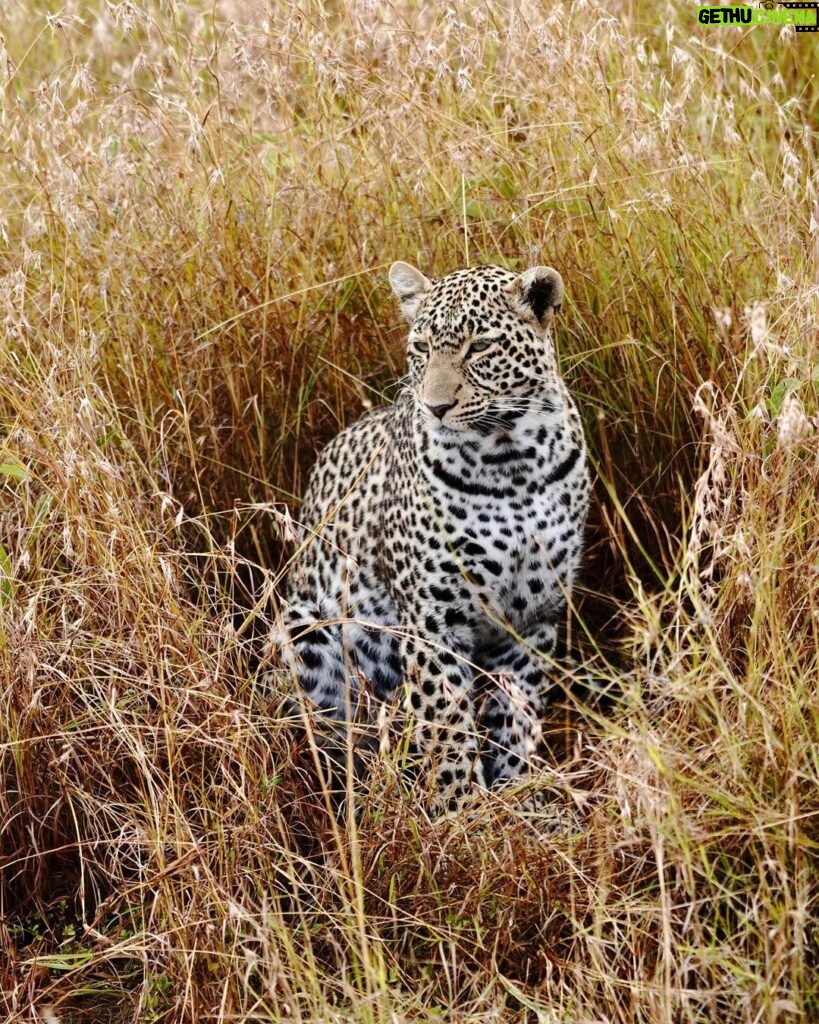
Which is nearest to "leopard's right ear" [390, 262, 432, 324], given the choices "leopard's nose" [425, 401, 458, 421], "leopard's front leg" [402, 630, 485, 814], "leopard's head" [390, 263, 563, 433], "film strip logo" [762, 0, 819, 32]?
"leopard's head" [390, 263, 563, 433]

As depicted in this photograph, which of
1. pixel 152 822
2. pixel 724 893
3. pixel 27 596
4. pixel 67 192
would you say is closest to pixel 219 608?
pixel 27 596

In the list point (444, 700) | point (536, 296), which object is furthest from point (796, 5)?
point (444, 700)

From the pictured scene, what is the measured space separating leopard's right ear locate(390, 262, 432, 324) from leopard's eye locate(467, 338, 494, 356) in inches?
11.5

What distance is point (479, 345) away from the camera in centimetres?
402

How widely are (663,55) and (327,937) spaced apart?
13.1 ft

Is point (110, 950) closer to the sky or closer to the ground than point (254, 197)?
closer to the ground

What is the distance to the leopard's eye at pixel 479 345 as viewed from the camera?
4008 mm

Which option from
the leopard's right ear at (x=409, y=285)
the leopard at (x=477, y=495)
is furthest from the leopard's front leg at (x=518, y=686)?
the leopard's right ear at (x=409, y=285)

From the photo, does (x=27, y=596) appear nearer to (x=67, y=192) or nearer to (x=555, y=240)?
(x=67, y=192)

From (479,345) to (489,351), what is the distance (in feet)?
0.12

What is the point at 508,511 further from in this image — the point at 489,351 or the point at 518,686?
the point at 518,686

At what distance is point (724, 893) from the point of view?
304cm

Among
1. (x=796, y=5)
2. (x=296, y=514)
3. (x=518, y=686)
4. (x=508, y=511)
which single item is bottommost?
(x=518, y=686)

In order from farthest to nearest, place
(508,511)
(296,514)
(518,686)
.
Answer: (296,514), (518,686), (508,511)
